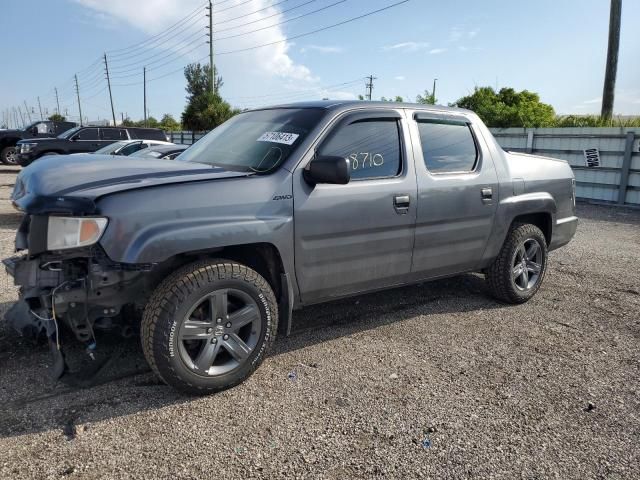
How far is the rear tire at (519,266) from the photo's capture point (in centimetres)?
459

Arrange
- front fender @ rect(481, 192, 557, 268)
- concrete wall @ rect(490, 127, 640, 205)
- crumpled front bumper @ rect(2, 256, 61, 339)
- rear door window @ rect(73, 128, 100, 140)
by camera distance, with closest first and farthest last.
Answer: crumpled front bumper @ rect(2, 256, 61, 339)
front fender @ rect(481, 192, 557, 268)
concrete wall @ rect(490, 127, 640, 205)
rear door window @ rect(73, 128, 100, 140)

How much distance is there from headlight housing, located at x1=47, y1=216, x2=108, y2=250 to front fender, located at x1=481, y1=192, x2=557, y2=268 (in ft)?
10.6

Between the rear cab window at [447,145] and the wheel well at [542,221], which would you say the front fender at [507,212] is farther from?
the rear cab window at [447,145]

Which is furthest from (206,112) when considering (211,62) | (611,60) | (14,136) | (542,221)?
(542,221)

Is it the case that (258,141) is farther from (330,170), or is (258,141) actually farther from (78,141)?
(78,141)

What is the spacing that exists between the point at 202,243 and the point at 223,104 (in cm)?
3544

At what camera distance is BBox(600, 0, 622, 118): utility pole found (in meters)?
15.2

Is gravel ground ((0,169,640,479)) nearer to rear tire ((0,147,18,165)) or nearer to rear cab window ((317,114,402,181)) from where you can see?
rear cab window ((317,114,402,181))

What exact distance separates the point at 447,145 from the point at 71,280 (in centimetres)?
299

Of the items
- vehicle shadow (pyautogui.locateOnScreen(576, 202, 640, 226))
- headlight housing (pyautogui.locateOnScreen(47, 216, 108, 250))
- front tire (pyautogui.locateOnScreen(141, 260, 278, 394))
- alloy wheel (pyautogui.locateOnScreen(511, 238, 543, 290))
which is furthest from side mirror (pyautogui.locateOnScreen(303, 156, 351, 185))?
vehicle shadow (pyautogui.locateOnScreen(576, 202, 640, 226))

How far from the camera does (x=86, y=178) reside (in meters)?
2.84

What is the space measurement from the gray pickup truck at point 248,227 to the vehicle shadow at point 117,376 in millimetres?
221

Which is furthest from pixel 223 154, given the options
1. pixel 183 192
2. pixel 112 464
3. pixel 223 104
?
pixel 223 104

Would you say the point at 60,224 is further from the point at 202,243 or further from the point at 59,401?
the point at 59,401
